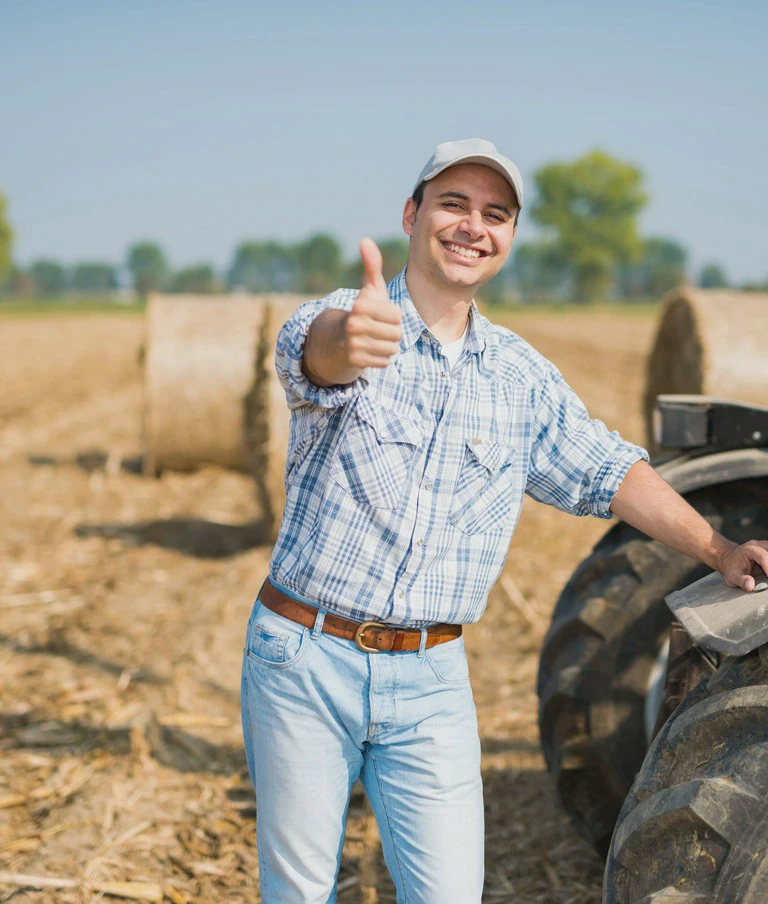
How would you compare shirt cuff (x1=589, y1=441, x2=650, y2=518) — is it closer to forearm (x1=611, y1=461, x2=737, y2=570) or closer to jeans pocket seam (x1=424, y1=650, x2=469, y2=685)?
forearm (x1=611, y1=461, x2=737, y2=570)

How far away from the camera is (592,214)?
311ft

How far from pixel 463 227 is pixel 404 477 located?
58cm

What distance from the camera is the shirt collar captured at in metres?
2.53

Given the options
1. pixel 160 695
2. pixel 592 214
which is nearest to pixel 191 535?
pixel 160 695

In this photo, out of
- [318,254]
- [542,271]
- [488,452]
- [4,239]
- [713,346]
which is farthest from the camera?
[318,254]

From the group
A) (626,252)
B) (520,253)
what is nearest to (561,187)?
(626,252)

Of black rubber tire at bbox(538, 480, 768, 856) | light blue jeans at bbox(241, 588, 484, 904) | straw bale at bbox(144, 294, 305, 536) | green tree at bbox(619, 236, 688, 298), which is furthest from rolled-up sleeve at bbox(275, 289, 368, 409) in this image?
green tree at bbox(619, 236, 688, 298)

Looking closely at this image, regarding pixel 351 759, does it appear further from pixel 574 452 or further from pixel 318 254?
pixel 318 254

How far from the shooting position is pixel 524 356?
Answer: 8.97 ft

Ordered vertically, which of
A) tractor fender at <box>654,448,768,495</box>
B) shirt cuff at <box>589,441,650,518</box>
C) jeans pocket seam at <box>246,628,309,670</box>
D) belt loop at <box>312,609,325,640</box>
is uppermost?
shirt cuff at <box>589,441,650,518</box>

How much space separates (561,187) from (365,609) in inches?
3827

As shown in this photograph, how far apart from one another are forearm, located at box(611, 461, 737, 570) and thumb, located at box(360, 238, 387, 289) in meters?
0.89

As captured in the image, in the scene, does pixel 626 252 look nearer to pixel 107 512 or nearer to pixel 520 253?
pixel 520 253

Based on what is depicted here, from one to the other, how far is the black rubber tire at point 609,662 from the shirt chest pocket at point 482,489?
829 mm
